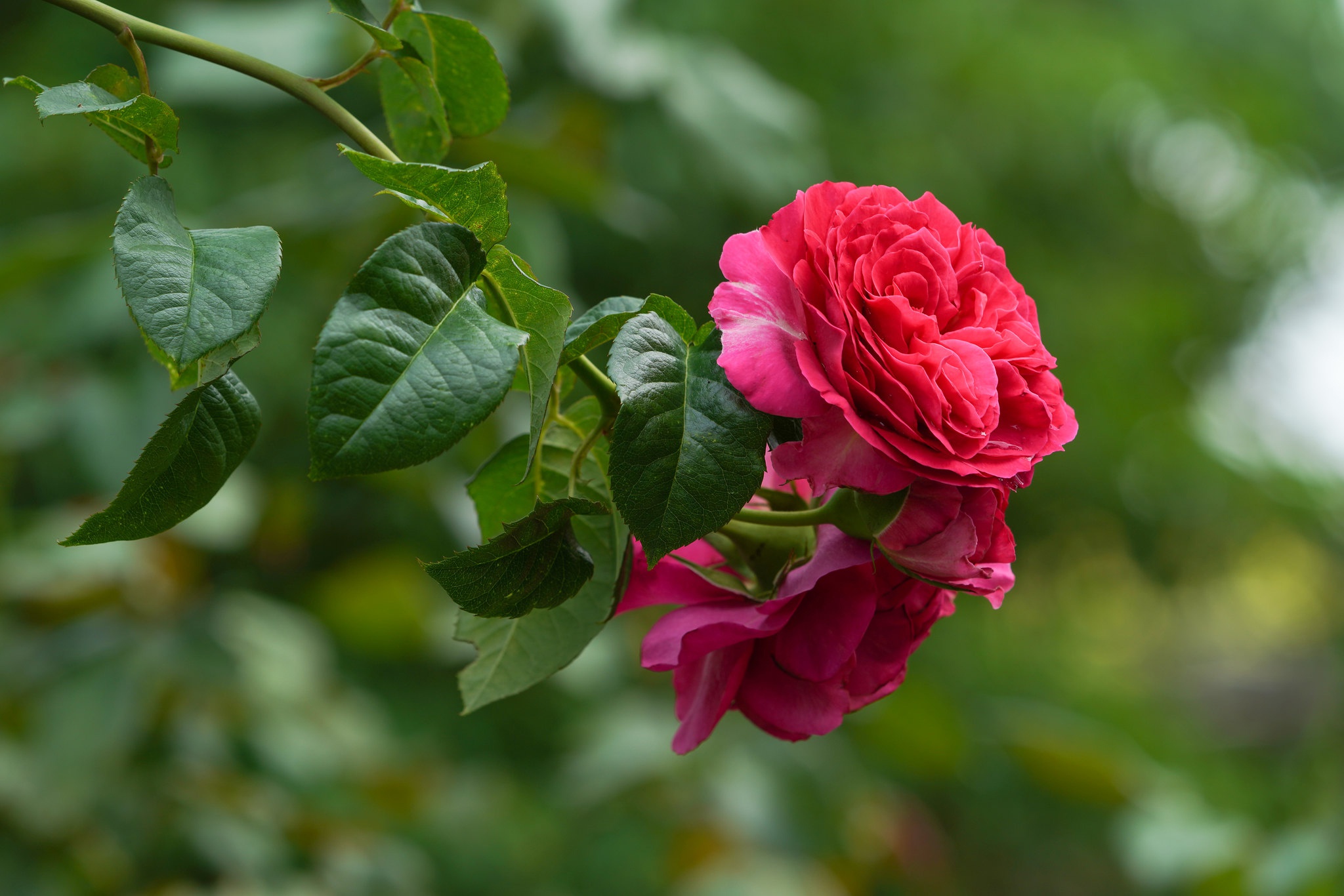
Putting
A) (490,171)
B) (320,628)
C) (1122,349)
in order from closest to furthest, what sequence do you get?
(490,171) < (320,628) < (1122,349)

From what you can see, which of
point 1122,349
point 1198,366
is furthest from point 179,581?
point 1198,366

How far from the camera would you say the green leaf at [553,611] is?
235 millimetres

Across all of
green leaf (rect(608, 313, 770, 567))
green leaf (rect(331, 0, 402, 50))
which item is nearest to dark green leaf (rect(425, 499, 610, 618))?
green leaf (rect(608, 313, 770, 567))

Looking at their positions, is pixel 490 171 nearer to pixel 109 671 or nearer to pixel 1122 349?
pixel 109 671

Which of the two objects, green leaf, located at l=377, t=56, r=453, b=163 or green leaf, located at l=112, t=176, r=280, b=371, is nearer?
green leaf, located at l=112, t=176, r=280, b=371

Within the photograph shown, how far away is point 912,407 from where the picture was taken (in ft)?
0.65

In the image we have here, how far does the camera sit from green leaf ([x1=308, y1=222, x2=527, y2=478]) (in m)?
0.16

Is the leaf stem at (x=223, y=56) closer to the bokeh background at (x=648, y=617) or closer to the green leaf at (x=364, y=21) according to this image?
the green leaf at (x=364, y=21)

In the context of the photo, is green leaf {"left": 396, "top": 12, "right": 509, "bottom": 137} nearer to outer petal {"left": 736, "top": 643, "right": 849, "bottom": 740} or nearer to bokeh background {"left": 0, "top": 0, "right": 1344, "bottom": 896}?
outer petal {"left": 736, "top": 643, "right": 849, "bottom": 740}

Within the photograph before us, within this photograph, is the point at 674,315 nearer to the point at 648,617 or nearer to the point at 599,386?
the point at 599,386

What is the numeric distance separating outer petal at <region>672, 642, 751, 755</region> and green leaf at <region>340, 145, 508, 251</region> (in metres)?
0.11

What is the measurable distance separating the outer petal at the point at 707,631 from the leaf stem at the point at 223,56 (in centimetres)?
11

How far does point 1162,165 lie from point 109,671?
2.42 m

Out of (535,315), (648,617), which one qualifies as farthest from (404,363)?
(648,617)
